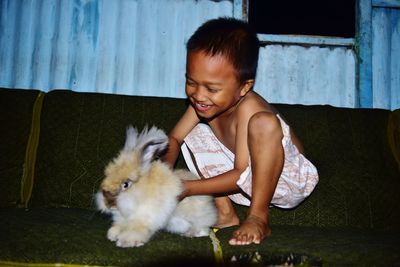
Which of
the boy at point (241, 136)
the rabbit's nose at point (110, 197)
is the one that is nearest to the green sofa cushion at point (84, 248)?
the rabbit's nose at point (110, 197)

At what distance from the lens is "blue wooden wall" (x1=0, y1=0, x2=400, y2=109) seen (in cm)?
285

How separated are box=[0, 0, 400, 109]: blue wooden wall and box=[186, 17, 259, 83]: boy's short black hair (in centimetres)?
119

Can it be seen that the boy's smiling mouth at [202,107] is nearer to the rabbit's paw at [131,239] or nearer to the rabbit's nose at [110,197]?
the rabbit's nose at [110,197]

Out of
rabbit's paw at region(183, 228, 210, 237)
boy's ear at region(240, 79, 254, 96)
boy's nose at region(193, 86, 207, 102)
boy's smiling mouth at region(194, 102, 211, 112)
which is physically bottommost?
rabbit's paw at region(183, 228, 210, 237)

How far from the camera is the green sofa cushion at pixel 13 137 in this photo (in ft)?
6.27

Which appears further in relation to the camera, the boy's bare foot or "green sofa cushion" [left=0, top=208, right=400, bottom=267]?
the boy's bare foot

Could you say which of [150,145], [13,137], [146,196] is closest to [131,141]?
[150,145]

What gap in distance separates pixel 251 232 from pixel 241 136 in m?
0.54

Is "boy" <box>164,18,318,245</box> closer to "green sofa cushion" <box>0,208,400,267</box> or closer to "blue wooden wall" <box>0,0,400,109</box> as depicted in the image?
"green sofa cushion" <box>0,208,400,267</box>

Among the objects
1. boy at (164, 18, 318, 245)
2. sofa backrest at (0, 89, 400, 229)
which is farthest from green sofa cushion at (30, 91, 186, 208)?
boy at (164, 18, 318, 245)

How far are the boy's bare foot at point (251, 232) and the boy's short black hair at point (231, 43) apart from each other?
659 millimetres

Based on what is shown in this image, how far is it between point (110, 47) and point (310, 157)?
179 cm

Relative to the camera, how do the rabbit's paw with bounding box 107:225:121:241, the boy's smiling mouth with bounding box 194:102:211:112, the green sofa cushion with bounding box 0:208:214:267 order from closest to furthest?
the green sofa cushion with bounding box 0:208:214:267 < the rabbit's paw with bounding box 107:225:121:241 < the boy's smiling mouth with bounding box 194:102:211:112

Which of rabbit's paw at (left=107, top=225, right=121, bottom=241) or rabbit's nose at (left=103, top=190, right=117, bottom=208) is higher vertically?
rabbit's nose at (left=103, top=190, right=117, bottom=208)
